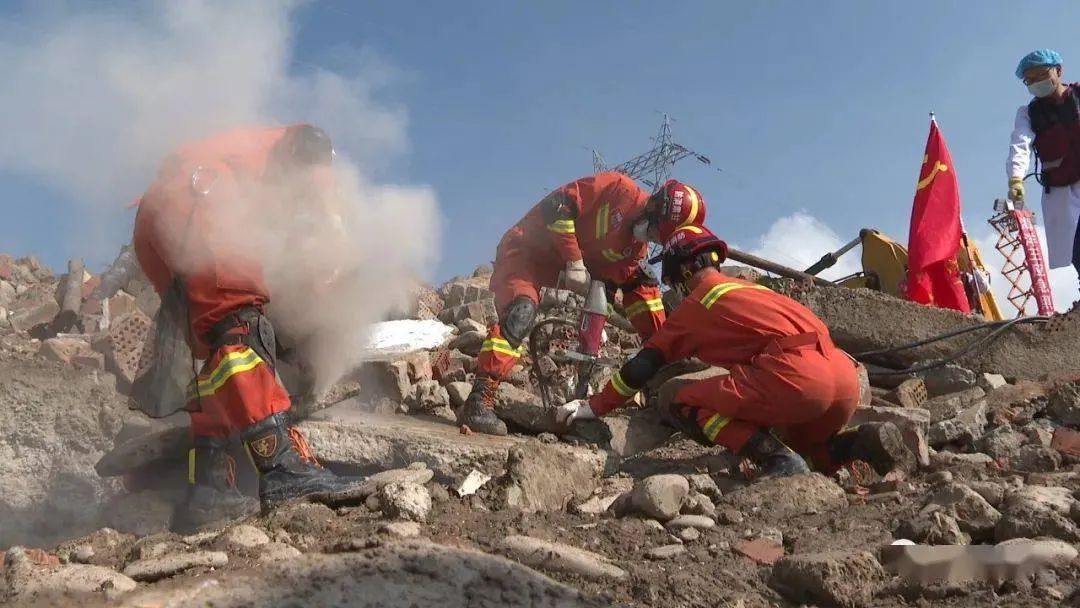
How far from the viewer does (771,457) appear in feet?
12.2

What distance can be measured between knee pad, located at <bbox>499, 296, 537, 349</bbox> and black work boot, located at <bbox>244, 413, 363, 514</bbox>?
207 cm

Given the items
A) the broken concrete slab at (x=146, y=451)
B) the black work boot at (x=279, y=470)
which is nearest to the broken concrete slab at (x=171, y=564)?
the black work boot at (x=279, y=470)

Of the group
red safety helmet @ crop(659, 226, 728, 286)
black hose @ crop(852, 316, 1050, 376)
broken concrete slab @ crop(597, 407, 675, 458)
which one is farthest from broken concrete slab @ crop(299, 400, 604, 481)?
black hose @ crop(852, 316, 1050, 376)

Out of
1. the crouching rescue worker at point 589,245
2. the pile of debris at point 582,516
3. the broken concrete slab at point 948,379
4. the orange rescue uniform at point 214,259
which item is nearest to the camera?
the pile of debris at point 582,516

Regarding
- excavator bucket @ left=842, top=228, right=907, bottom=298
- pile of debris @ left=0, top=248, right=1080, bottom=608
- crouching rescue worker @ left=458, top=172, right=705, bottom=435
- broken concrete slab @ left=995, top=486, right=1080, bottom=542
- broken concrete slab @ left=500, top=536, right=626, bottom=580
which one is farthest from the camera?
excavator bucket @ left=842, top=228, right=907, bottom=298

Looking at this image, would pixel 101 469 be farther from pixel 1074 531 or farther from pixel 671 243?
pixel 1074 531

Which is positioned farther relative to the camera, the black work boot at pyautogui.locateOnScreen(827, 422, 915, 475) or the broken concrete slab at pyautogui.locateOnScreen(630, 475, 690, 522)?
the black work boot at pyautogui.locateOnScreen(827, 422, 915, 475)

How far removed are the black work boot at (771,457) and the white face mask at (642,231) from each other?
1.82 meters

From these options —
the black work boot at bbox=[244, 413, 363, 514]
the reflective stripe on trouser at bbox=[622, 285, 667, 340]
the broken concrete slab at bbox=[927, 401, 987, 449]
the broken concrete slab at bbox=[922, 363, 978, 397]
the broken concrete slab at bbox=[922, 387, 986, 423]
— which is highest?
the reflective stripe on trouser at bbox=[622, 285, 667, 340]

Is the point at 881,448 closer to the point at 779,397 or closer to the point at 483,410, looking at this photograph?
the point at 779,397

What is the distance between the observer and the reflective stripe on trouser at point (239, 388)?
2.98 meters

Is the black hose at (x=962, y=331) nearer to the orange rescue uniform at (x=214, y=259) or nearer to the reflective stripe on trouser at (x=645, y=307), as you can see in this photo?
the reflective stripe on trouser at (x=645, y=307)

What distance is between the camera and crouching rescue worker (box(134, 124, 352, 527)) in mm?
2988

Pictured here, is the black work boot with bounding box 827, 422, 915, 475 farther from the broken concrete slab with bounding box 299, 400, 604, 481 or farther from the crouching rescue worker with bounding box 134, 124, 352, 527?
the crouching rescue worker with bounding box 134, 124, 352, 527
